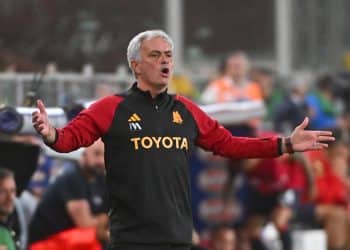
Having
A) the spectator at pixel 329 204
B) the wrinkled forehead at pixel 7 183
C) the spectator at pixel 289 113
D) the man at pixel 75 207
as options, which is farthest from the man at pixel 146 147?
the spectator at pixel 289 113

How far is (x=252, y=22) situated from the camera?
19.4 m

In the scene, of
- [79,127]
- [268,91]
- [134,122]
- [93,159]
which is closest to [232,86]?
[268,91]

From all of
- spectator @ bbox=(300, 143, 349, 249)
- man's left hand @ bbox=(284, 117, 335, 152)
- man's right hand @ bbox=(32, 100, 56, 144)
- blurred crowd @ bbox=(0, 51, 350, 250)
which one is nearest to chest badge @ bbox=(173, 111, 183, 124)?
man's left hand @ bbox=(284, 117, 335, 152)

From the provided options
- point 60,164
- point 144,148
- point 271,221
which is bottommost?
point 271,221

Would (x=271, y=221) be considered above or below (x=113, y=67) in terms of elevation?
below

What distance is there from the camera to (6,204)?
966 cm

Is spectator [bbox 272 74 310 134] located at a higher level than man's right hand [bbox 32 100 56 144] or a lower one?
lower

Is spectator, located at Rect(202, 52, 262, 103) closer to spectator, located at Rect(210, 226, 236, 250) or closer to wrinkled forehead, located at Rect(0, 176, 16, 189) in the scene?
spectator, located at Rect(210, 226, 236, 250)

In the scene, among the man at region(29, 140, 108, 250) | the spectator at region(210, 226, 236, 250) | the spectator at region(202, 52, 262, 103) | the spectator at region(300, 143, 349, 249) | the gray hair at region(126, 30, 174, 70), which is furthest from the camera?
the spectator at region(300, 143, 349, 249)

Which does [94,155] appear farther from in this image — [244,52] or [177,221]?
[244,52]

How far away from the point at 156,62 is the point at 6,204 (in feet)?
→ 6.58

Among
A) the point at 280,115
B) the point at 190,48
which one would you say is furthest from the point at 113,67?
the point at 190,48

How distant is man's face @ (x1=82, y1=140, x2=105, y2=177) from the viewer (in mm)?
11352

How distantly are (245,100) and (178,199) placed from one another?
6.39 meters
